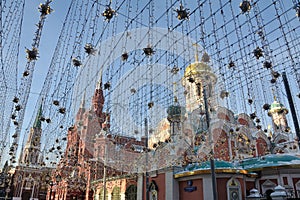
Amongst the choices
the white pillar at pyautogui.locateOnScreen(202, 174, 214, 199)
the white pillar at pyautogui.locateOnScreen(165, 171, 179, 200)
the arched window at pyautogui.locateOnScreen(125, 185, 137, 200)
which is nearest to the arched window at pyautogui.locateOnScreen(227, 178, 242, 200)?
the white pillar at pyautogui.locateOnScreen(202, 174, 214, 199)

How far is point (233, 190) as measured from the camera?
36.4 ft

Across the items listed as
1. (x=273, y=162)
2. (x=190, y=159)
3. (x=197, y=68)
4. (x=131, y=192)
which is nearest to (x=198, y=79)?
(x=197, y=68)

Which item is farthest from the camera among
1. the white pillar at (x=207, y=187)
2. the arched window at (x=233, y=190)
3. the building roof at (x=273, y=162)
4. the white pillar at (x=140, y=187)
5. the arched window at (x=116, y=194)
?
the arched window at (x=116, y=194)

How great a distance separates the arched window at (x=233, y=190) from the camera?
11.0 metres

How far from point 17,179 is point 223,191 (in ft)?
101

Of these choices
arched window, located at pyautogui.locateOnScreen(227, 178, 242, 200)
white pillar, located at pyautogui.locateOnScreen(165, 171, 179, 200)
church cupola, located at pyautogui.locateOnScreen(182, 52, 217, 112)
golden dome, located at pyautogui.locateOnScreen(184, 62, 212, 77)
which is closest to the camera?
church cupola, located at pyautogui.locateOnScreen(182, 52, 217, 112)

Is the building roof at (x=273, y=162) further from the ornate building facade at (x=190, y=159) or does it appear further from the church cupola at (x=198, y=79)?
the church cupola at (x=198, y=79)

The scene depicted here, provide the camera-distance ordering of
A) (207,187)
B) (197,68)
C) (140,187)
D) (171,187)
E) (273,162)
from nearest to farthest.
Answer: (207,187) → (197,68) → (171,187) → (273,162) → (140,187)

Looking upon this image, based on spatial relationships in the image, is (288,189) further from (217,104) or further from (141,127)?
(217,104)

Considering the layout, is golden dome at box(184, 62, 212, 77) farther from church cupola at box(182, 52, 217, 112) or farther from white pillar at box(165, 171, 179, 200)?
white pillar at box(165, 171, 179, 200)

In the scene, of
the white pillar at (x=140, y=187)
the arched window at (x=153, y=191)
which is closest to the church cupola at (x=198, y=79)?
the arched window at (x=153, y=191)

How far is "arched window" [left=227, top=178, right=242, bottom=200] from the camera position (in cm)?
1099

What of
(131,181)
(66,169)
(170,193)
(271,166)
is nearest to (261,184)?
(271,166)

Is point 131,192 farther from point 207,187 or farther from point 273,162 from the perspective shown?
point 273,162
